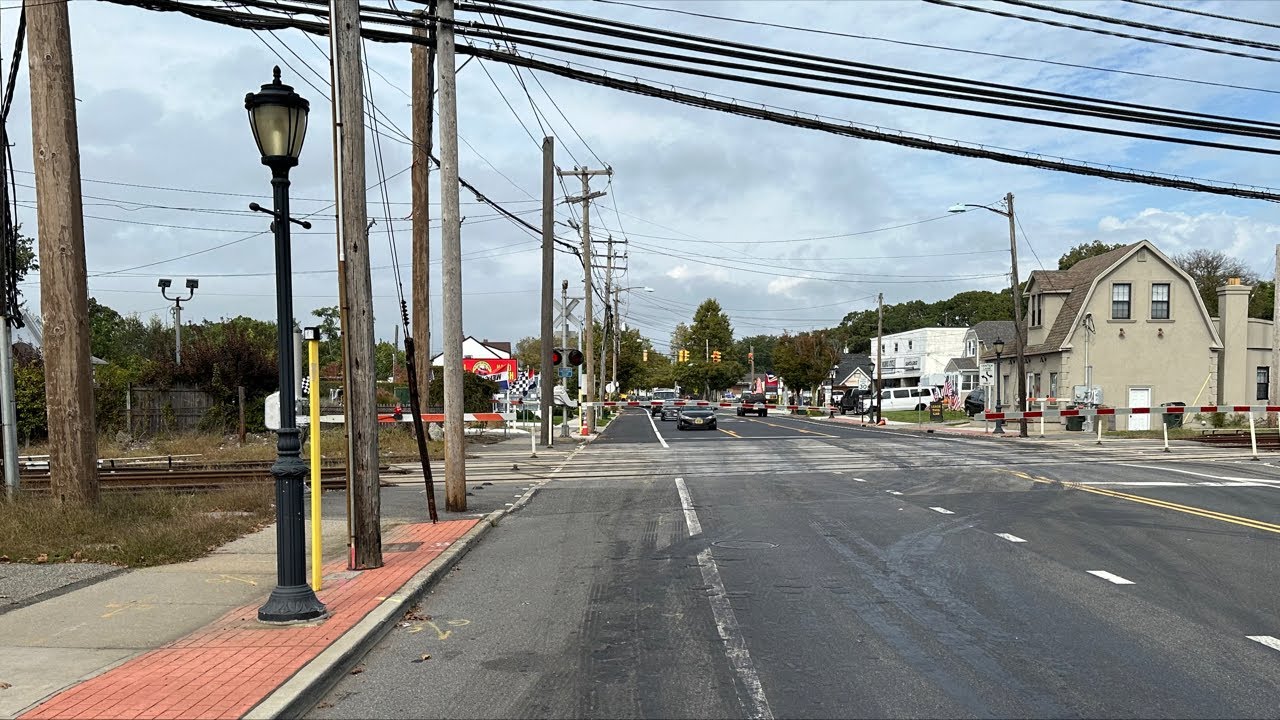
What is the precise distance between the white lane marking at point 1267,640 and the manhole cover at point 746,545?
485cm

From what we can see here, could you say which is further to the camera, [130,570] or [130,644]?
[130,570]

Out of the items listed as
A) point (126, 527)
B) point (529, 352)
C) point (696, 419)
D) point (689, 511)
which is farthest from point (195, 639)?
point (529, 352)

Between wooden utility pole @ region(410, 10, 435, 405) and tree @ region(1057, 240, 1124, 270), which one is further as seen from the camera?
tree @ region(1057, 240, 1124, 270)

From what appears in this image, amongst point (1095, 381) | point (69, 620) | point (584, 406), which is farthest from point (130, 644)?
point (1095, 381)

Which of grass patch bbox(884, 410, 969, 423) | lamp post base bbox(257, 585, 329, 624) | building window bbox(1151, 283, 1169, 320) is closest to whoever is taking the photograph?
lamp post base bbox(257, 585, 329, 624)

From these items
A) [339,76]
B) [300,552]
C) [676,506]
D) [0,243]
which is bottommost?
[676,506]

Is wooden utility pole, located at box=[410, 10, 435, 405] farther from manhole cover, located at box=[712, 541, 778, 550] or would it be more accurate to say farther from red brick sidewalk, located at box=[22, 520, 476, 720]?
red brick sidewalk, located at box=[22, 520, 476, 720]

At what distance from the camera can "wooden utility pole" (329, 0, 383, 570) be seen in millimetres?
9055

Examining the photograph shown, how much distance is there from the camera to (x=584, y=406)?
35688 millimetres

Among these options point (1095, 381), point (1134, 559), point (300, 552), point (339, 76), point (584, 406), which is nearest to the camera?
point (300, 552)

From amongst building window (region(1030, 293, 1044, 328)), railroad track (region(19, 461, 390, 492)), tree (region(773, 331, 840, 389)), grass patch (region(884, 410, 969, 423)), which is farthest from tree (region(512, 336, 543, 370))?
railroad track (region(19, 461, 390, 492))

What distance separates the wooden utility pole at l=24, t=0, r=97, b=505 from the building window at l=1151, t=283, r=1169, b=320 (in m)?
40.8

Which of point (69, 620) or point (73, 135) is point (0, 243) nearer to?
point (73, 135)

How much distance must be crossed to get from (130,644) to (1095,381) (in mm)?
40500
